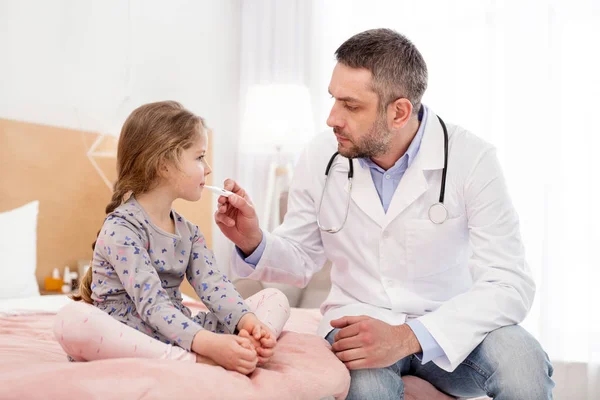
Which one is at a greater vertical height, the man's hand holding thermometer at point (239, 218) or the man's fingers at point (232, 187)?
the man's fingers at point (232, 187)

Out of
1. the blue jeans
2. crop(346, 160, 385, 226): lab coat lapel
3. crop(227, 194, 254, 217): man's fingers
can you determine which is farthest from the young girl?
crop(346, 160, 385, 226): lab coat lapel

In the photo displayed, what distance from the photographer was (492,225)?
1651 millimetres

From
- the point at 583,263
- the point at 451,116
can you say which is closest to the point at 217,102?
the point at 451,116

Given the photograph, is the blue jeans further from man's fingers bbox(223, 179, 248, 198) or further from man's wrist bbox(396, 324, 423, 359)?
man's fingers bbox(223, 179, 248, 198)

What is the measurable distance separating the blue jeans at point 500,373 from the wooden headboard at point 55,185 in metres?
1.93

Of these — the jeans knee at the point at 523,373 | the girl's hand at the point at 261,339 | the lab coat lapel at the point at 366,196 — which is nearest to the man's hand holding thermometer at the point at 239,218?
the lab coat lapel at the point at 366,196

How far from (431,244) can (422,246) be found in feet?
0.08

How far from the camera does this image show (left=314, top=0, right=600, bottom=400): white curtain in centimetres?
322

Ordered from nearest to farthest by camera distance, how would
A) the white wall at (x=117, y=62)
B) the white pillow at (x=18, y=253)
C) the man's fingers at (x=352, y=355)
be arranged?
the man's fingers at (x=352, y=355)
the white pillow at (x=18, y=253)
the white wall at (x=117, y=62)

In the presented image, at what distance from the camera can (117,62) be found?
11.1 ft

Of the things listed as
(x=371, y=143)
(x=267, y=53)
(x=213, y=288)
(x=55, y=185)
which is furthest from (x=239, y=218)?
(x=267, y=53)

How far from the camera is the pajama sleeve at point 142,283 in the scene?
4.10 feet

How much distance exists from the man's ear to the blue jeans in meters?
0.59

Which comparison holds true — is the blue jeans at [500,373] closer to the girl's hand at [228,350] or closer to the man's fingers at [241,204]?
the girl's hand at [228,350]
